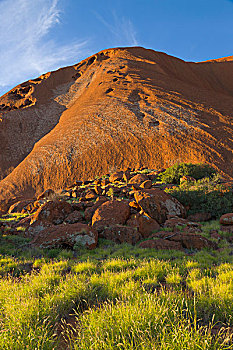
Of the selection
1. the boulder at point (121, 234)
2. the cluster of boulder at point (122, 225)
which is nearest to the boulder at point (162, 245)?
the cluster of boulder at point (122, 225)

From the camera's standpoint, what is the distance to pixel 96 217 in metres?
8.12

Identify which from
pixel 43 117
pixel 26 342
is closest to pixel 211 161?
pixel 26 342

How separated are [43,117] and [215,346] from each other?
4204 centimetres

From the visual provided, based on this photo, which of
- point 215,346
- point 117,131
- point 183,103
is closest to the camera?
point 215,346

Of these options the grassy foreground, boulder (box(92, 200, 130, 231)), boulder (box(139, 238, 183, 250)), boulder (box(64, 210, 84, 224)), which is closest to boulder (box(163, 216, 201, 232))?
A: boulder (box(92, 200, 130, 231))

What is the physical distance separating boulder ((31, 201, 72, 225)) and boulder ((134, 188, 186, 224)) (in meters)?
3.46

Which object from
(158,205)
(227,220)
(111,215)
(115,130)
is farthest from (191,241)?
(115,130)

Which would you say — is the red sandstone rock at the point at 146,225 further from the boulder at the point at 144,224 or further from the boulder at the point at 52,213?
the boulder at the point at 52,213

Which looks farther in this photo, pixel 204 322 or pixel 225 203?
pixel 225 203

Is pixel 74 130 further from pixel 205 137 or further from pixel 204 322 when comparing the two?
pixel 204 322

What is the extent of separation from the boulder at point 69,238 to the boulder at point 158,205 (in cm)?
274

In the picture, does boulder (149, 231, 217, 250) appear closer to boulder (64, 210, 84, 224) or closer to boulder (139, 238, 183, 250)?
boulder (139, 238, 183, 250)

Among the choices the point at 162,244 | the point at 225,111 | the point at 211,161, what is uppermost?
the point at 225,111

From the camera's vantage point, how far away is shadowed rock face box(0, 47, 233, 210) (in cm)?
2328
